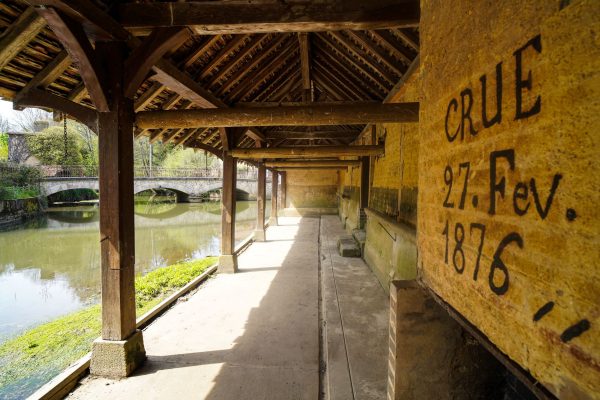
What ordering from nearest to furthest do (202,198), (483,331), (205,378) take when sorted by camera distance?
(483,331), (205,378), (202,198)

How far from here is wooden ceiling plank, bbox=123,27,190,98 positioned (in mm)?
2859

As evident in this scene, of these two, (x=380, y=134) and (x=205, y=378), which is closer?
(x=205, y=378)

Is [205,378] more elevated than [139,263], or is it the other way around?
[205,378]

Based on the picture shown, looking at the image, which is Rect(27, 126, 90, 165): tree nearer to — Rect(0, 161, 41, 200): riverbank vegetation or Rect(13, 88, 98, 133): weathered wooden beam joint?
Rect(0, 161, 41, 200): riverbank vegetation

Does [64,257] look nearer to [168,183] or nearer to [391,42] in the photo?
[391,42]

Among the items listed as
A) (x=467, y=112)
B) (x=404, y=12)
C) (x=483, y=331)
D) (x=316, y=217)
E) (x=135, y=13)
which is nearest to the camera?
(x=483, y=331)

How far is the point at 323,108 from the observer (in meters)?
4.32

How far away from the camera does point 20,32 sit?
100 inches

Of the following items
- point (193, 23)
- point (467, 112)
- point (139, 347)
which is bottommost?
point (139, 347)

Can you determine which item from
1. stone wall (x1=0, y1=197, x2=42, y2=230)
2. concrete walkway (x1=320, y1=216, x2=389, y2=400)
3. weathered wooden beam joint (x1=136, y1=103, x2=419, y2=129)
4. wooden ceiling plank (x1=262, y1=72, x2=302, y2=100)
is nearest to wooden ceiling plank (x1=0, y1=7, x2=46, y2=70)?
weathered wooden beam joint (x1=136, y1=103, x2=419, y2=129)

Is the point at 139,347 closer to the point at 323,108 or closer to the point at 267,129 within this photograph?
the point at 323,108

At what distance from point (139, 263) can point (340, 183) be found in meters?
12.8

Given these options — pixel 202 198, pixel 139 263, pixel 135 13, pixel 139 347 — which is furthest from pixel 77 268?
pixel 202 198

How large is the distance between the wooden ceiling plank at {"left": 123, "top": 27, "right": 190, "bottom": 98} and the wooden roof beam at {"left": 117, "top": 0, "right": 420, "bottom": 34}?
0.08 m
